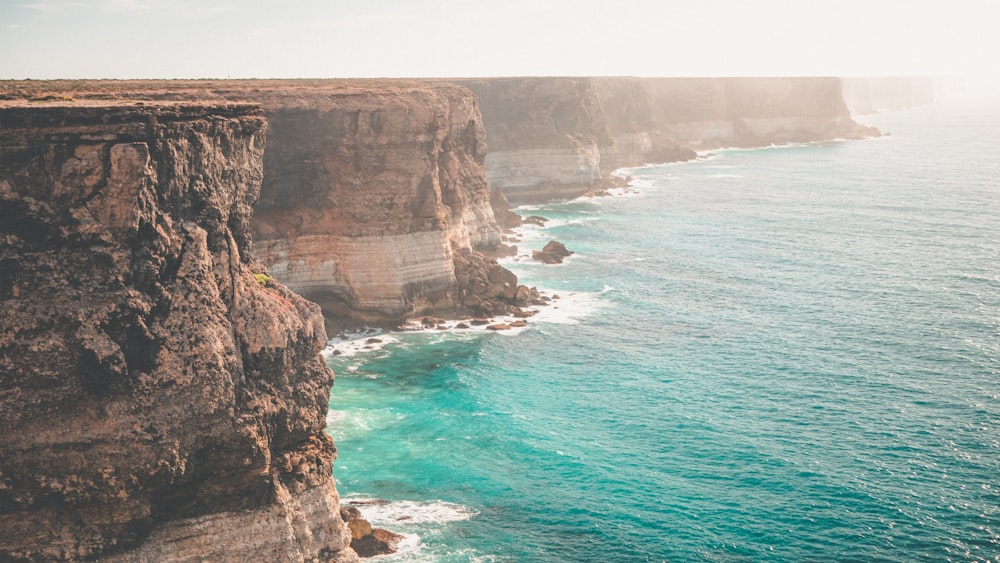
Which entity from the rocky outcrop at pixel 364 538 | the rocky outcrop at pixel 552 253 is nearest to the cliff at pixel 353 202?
the rocky outcrop at pixel 552 253

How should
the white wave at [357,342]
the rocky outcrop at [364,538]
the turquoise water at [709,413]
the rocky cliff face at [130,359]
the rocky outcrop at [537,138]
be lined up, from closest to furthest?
the rocky cliff face at [130,359]
the rocky outcrop at [364,538]
the turquoise water at [709,413]
the white wave at [357,342]
the rocky outcrop at [537,138]

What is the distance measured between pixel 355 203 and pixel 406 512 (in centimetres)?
3162

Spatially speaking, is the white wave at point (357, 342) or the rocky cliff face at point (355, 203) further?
the rocky cliff face at point (355, 203)

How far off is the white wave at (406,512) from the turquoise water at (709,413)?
166 millimetres

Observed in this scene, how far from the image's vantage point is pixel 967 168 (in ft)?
494

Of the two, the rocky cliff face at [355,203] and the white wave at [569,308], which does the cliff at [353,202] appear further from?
the white wave at [569,308]

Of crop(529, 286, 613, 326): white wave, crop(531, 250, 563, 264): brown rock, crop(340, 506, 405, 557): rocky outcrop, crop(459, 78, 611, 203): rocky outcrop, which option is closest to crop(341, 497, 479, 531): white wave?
crop(340, 506, 405, 557): rocky outcrop

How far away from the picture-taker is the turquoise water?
38250 millimetres

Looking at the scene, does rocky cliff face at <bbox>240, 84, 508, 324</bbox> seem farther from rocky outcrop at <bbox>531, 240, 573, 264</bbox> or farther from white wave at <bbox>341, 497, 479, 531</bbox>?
white wave at <bbox>341, 497, 479, 531</bbox>

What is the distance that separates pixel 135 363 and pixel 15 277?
13.0ft

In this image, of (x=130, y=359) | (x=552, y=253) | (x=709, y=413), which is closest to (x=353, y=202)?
(x=552, y=253)

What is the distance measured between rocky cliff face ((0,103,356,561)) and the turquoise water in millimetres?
A: 12531

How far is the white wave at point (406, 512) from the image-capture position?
1571 inches

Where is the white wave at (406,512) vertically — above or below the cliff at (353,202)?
below
